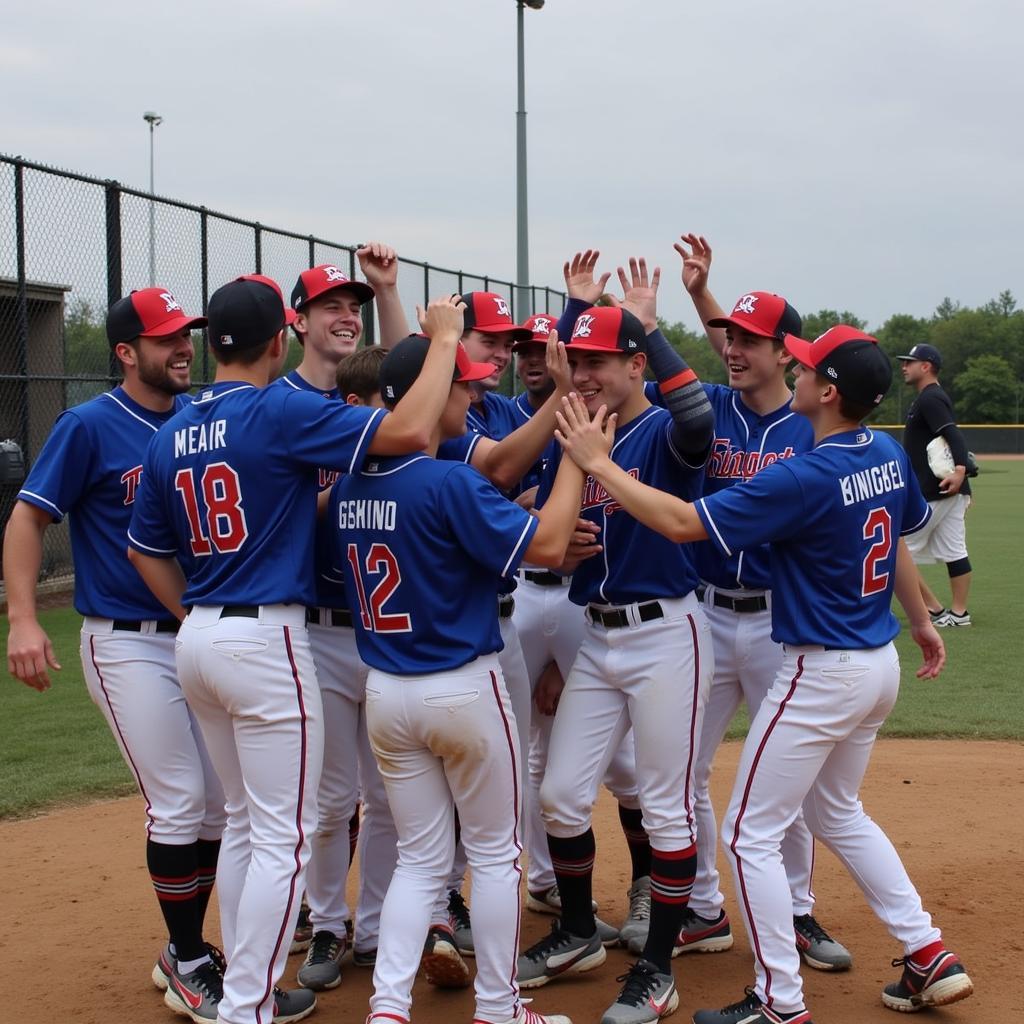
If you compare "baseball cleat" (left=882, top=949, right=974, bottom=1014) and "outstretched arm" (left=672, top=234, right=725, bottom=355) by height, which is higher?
"outstretched arm" (left=672, top=234, right=725, bottom=355)

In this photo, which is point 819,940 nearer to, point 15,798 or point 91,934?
point 91,934

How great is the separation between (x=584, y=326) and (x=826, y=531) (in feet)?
3.28

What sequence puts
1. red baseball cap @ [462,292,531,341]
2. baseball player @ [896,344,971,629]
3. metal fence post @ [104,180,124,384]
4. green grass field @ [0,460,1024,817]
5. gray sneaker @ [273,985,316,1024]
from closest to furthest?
gray sneaker @ [273,985,316,1024]
red baseball cap @ [462,292,531,341]
green grass field @ [0,460,1024,817]
baseball player @ [896,344,971,629]
metal fence post @ [104,180,124,384]

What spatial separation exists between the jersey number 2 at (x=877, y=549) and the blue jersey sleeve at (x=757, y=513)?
0.80 ft

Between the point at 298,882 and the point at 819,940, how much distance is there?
1.79 metres

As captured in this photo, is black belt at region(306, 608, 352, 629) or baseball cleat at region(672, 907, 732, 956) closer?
black belt at region(306, 608, 352, 629)

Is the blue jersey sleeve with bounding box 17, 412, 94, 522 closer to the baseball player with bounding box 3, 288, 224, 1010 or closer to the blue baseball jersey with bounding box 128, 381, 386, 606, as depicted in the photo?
the baseball player with bounding box 3, 288, 224, 1010

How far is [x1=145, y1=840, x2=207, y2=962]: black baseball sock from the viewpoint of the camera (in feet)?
11.9

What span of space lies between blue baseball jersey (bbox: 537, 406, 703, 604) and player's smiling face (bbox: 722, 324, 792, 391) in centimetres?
40

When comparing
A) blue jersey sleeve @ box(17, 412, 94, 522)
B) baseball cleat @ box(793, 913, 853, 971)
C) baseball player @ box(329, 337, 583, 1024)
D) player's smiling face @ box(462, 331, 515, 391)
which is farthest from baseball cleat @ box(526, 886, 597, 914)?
blue jersey sleeve @ box(17, 412, 94, 522)

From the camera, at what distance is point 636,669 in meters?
3.70

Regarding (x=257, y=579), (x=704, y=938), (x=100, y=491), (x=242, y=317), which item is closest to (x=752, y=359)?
(x=242, y=317)

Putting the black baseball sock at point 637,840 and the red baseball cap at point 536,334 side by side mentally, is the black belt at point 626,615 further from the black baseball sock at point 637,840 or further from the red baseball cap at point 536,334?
the red baseball cap at point 536,334

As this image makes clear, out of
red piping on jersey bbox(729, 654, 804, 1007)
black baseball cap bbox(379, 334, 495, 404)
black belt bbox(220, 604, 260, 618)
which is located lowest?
red piping on jersey bbox(729, 654, 804, 1007)
